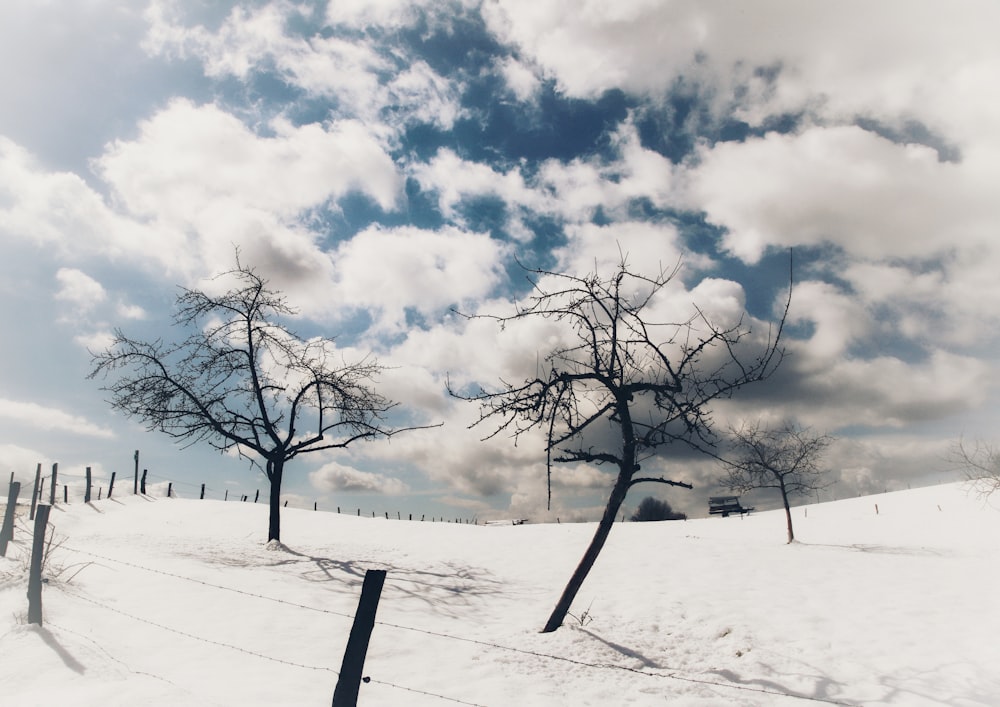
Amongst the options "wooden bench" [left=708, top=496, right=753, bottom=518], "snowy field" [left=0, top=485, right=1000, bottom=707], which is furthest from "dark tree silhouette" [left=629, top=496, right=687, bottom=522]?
"snowy field" [left=0, top=485, right=1000, bottom=707]

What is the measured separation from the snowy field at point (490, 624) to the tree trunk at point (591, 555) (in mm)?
460

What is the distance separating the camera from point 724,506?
141ft

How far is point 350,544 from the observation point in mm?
19219

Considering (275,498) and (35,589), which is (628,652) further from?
(275,498)

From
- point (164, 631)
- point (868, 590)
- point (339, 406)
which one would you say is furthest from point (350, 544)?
point (868, 590)

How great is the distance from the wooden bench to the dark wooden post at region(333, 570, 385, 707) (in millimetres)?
41873

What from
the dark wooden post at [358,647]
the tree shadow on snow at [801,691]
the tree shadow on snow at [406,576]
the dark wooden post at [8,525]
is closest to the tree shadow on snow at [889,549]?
the tree shadow on snow at [406,576]

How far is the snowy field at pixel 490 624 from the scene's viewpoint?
7.43 meters

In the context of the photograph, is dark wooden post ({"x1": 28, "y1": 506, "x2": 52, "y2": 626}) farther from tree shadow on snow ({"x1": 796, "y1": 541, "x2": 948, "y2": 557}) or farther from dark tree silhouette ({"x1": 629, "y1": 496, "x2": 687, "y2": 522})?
dark tree silhouette ({"x1": 629, "y1": 496, "x2": 687, "y2": 522})

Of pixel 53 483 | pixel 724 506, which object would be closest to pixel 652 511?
pixel 724 506

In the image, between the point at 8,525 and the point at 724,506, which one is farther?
the point at 724,506

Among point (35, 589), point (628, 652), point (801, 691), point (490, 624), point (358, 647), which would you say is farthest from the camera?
point (490, 624)

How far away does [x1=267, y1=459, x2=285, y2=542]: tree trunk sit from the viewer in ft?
58.6

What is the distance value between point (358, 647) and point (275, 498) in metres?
13.8
